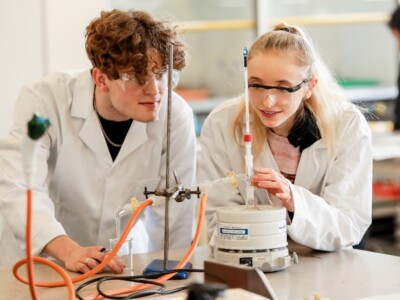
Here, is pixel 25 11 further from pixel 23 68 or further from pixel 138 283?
pixel 138 283

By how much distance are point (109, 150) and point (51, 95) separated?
0.22 meters

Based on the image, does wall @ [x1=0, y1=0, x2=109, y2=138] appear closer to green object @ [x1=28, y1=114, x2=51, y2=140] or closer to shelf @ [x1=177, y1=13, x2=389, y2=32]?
shelf @ [x1=177, y1=13, x2=389, y2=32]

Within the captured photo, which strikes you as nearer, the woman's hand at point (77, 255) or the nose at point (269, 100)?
the woman's hand at point (77, 255)

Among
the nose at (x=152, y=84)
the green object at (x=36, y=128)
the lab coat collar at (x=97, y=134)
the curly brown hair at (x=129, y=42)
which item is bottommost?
the lab coat collar at (x=97, y=134)

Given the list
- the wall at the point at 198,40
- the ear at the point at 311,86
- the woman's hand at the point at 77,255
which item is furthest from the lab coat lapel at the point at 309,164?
the wall at the point at 198,40

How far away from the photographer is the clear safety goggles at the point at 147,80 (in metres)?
1.91

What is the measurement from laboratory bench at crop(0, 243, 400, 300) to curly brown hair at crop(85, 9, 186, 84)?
1.60 ft

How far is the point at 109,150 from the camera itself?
217cm

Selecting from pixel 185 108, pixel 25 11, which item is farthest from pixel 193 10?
pixel 185 108

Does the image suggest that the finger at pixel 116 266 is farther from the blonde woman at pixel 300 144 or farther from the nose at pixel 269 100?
the nose at pixel 269 100

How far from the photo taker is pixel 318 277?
67.0 inches

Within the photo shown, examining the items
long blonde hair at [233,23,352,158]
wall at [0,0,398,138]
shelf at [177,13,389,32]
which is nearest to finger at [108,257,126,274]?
long blonde hair at [233,23,352,158]

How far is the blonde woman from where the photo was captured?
1.91 m

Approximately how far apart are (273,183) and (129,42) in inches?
20.1
